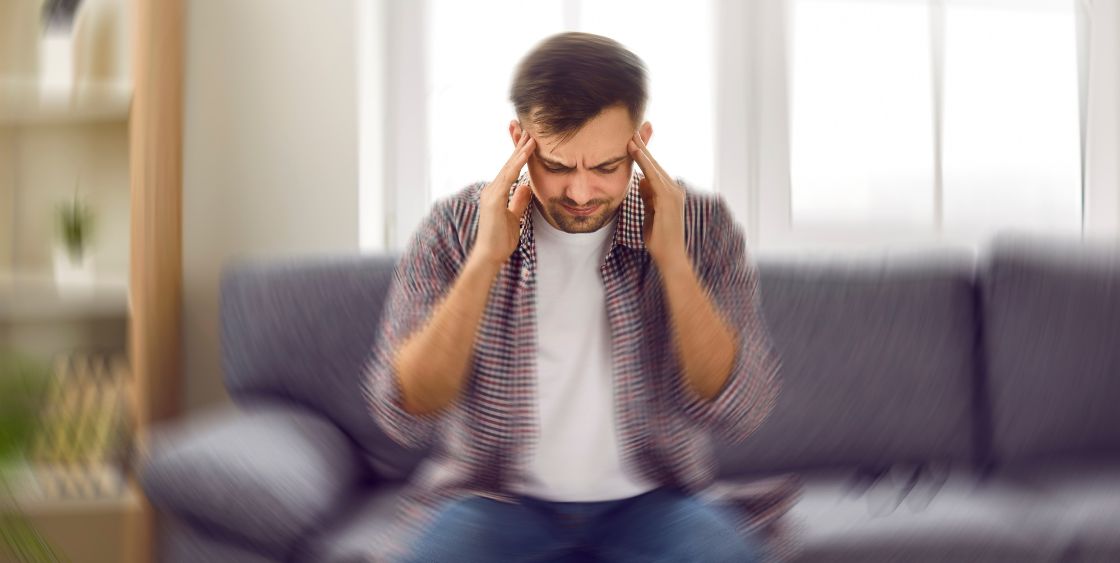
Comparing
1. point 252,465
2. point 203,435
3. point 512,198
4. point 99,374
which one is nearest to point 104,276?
point 99,374

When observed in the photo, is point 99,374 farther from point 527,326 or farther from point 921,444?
point 921,444

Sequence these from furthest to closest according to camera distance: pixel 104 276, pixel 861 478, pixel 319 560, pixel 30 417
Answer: pixel 104 276
pixel 861 478
pixel 319 560
pixel 30 417

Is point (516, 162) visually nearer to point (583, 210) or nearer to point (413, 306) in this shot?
point (583, 210)

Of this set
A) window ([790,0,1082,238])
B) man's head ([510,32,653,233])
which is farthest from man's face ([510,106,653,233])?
window ([790,0,1082,238])

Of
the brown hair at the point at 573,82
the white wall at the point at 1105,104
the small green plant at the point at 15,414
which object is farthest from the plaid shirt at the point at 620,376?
the white wall at the point at 1105,104

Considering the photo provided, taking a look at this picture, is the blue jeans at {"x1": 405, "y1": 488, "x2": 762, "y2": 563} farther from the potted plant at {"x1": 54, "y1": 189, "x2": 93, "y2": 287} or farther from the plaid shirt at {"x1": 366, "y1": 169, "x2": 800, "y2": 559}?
the potted plant at {"x1": 54, "y1": 189, "x2": 93, "y2": 287}

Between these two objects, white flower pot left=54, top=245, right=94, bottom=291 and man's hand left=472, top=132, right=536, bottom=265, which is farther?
white flower pot left=54, top=245, right=94, bottom=291

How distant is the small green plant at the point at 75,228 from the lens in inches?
78.2

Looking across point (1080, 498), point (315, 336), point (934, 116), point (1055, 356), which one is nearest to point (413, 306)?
point (315, 336)

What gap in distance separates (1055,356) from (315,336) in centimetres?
151

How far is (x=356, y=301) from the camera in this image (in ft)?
6.15

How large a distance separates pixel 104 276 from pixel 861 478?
1687mm

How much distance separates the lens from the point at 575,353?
1204mm

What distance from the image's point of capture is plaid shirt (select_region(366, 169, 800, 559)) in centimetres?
118
